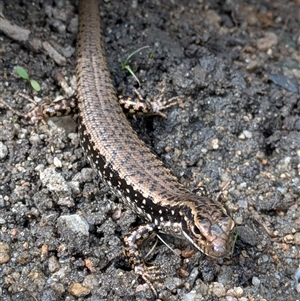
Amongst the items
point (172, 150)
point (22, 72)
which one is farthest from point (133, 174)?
point (22, 72)

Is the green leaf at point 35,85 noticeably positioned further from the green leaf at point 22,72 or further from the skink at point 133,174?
the skink at point 133,174

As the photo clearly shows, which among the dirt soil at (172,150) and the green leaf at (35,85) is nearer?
the dirt soil at (172,150)

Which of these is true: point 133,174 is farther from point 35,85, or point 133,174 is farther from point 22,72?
point 22,72

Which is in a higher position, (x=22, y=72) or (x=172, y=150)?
(x=22, y=72)

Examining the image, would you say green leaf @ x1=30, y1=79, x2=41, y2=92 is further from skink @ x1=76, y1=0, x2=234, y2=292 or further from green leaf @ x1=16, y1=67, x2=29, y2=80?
skink @ x1=76, y1=0, x2=234, y2=292

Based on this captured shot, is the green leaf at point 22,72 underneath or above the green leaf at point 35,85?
above

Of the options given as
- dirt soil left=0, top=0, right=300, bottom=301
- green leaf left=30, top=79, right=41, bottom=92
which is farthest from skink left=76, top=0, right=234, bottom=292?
green leaf left=30, top=79, right=41, bottom=92

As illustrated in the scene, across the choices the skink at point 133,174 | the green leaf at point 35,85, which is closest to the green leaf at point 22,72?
the green leaf at point 35,85

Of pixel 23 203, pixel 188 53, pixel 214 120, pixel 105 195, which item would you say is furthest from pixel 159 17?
pixel 23 203
